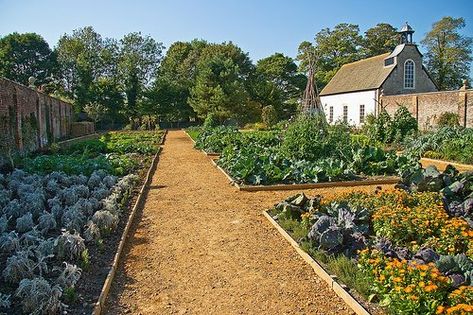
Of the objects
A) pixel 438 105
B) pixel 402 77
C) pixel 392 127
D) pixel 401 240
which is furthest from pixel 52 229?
pixel 402 77

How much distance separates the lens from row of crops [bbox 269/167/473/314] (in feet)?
11.2

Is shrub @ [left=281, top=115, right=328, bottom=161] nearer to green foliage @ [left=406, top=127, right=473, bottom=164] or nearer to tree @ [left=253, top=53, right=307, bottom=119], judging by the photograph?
green foliage @ [left=406, top=127, right=473, bottom=164]

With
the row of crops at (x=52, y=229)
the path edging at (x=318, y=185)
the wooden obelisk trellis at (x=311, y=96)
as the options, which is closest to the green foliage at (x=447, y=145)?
the path edging at (x=318, y=185)

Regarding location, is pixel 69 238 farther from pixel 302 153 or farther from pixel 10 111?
pixel 10 111

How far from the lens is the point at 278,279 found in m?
4.63

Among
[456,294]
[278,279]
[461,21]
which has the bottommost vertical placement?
[278,279]

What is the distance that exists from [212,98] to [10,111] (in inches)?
861

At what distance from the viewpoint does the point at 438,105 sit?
2155cm

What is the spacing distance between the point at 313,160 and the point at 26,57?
4992cm

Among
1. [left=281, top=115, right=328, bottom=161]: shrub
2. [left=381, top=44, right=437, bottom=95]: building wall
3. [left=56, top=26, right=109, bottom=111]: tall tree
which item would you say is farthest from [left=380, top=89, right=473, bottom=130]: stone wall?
[left=56, top=26, right=109, bottom=111]: tall tree

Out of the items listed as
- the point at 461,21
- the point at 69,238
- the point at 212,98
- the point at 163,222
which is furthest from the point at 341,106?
the point at 69,238

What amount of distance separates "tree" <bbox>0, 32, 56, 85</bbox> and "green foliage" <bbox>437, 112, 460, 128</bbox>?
46909 millimetres

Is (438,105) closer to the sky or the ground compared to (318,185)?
closer to the sky

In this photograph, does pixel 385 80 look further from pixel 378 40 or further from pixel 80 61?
pixel 80 61
